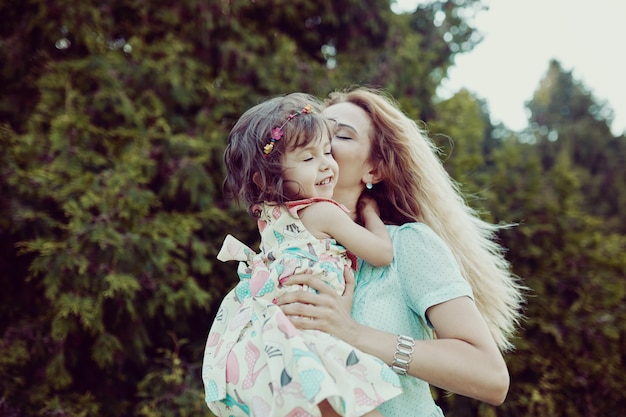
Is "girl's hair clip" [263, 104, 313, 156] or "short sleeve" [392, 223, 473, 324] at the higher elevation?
"girl's hair clip" [263, 104, 313, 156]

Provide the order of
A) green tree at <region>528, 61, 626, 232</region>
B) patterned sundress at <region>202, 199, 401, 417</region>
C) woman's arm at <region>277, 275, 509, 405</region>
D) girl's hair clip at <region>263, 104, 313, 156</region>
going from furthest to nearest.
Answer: green tree at <region>528, 61, 626, 232</region> < girl's hair clip at <region>263, 104, 313, 156</region> < woman's arm at <region>277, 275, 509, 405</region> < patterned sundress at <region>202, 199, 401, 417</region>

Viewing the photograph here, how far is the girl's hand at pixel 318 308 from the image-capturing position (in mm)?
1646

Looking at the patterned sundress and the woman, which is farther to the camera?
the woman

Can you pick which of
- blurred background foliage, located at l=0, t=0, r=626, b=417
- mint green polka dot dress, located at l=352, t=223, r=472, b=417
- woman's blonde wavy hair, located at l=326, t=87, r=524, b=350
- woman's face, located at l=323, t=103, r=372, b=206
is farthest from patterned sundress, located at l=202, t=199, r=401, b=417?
blurred background foliage, located at l=0, t=0, r=626, b=417

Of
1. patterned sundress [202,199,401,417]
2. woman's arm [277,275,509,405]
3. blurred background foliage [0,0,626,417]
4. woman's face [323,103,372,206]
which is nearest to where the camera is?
patterned sundress [202,199,401,417]

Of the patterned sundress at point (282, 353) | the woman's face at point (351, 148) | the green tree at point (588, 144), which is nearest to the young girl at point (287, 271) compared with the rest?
the patterned sundress at point (282, 353)

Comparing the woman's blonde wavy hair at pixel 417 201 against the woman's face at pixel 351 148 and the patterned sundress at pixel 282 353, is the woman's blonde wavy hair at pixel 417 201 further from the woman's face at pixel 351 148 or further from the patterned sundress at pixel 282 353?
the patterned sundress at pixel 282 353

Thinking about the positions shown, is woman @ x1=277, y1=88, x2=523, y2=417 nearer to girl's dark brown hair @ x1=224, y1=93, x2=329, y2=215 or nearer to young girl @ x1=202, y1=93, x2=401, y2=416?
young girl @ x1=202, y1=93, x2=401, y2=416

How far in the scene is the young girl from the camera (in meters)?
1.53

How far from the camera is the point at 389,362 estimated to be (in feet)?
5.38

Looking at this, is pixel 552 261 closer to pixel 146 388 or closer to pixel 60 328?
pixel 146 388

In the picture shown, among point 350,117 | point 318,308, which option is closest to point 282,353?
point 318,308

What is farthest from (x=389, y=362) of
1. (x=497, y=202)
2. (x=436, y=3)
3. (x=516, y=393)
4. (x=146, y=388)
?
(x=436, y=3)

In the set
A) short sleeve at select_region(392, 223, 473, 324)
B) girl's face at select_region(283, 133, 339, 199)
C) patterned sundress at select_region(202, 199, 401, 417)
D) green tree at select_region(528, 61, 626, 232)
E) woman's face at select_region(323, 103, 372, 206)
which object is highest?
green tree at select_region(528, 61, 626, 232)
